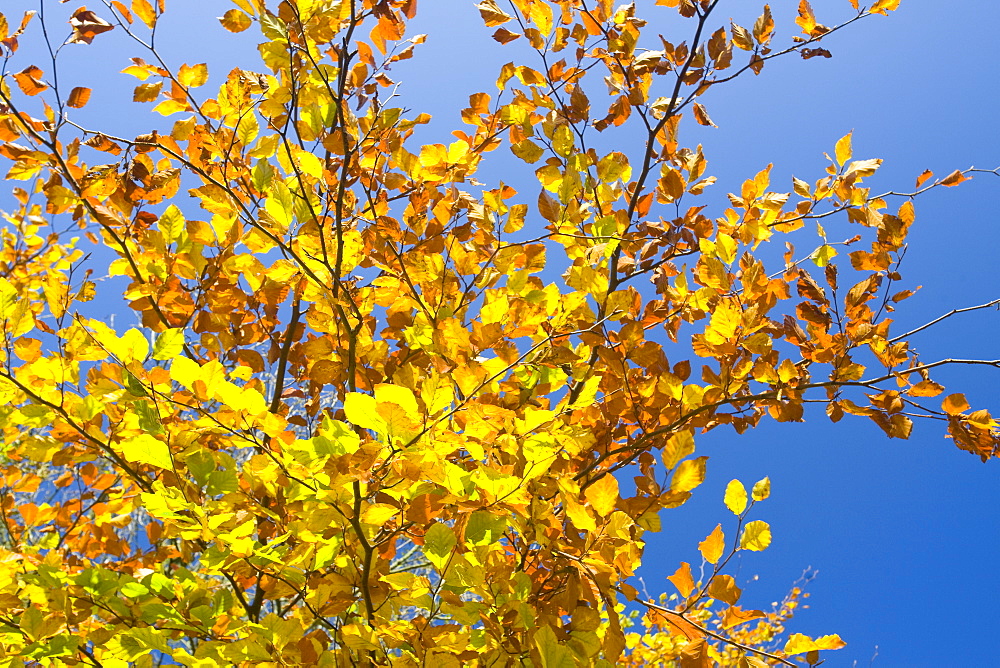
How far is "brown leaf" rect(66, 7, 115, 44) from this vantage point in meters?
1.48

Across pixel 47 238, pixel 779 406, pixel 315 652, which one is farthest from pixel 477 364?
pixel 47 238

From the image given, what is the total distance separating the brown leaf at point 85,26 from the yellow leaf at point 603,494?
1.55m

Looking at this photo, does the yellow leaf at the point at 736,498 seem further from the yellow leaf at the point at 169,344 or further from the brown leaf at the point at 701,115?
the yellow leaf at the point at 169,344

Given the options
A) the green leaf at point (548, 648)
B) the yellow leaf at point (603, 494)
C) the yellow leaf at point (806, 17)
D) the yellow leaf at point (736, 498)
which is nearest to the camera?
the green leaf at point (548, 648)

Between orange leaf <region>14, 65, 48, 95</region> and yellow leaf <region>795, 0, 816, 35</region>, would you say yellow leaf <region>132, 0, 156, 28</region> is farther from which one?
yellow leaf <region>795, 0, 816, 35</region>

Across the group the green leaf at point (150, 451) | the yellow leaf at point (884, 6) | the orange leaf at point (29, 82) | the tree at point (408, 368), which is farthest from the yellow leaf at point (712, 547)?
the orange leaf at point (29, 82)

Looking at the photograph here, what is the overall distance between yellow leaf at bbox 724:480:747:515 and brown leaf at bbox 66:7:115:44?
1.77 m

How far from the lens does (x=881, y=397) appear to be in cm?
149

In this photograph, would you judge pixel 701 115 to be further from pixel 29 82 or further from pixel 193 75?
pixel 29 82

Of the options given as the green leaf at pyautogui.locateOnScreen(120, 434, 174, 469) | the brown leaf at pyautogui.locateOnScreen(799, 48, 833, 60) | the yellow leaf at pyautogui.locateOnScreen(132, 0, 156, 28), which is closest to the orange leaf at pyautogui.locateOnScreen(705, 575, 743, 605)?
the green leaf at pyautogui.locateOnScreen(120, 434, 174, 469)

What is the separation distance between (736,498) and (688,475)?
12 centimetres

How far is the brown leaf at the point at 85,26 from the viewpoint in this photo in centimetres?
148

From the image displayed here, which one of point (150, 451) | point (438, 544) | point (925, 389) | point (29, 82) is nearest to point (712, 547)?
point (438, 544)

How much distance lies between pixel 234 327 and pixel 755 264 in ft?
4.86
